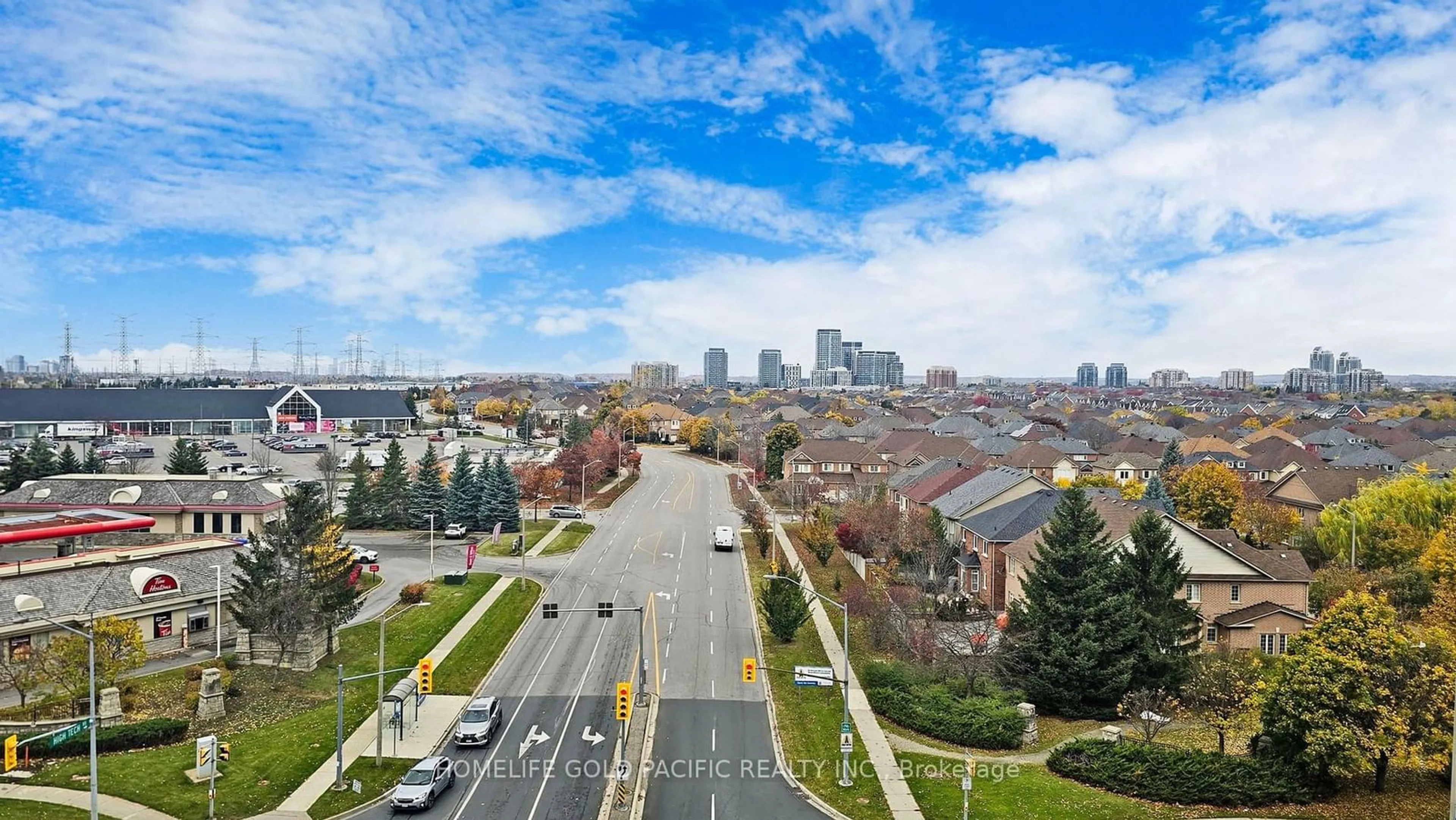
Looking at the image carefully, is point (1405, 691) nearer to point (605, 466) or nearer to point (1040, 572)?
point (1040, 572)

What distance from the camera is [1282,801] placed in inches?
1106

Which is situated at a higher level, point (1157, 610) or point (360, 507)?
point (1157, 610)

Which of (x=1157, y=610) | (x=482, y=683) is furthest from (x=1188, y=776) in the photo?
(x=482, y=683)

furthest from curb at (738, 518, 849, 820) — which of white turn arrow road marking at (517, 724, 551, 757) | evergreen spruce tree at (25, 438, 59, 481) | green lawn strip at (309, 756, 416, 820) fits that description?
evergreen spruce tree at (25, 438, 59, 481)

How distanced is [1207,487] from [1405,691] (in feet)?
174

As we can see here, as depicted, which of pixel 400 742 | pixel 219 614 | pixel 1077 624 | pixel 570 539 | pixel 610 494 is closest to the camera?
pixel 400 742

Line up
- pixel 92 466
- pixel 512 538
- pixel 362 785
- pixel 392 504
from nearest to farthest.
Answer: pixel 362 785
pixel 512 538
pixel 392 504
pixel 92 466

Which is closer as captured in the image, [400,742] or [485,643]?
[400,742]

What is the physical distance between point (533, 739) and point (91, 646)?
49.5 ft

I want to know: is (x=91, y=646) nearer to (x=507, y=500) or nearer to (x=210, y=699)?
(x=210, y=699)

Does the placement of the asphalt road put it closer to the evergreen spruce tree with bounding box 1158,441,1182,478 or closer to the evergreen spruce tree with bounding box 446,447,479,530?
the evergreen spruce tree with bounding box 446,447,479,530

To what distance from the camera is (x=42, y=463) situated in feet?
289

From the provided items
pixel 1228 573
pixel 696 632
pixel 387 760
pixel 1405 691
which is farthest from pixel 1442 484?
pixel 387 760

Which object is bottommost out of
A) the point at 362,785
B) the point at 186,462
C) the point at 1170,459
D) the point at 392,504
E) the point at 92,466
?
the point at 362,785
